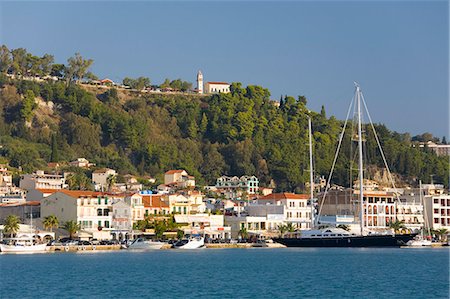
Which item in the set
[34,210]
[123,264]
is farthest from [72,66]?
[123,264]

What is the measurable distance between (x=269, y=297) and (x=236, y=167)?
3616 inches

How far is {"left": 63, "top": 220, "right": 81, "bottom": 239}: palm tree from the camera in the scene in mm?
82438

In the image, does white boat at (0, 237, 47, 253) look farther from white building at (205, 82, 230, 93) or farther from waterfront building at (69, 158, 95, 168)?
white building at (205, 82, 230, 93)

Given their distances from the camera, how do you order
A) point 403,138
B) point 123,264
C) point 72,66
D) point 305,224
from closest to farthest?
1. point 123,264
2. point 305,224
3. point 72,66
4. point 403,138

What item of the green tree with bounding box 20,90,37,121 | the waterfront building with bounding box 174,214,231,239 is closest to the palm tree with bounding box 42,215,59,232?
the waterfront building with bounding box 174,214,231,239

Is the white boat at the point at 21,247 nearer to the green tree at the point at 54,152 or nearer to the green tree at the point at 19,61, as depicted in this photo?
the green tree at the point at 54,152

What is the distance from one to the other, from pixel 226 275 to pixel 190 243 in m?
30.6

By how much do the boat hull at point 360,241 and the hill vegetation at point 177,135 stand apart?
42298 mm

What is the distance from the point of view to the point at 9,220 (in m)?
81.3

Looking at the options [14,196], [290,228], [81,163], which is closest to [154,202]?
[290,228]

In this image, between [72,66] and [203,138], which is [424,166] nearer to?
[203,138]

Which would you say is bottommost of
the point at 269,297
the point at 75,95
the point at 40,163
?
the point at 269,297

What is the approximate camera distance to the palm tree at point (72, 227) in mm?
82438

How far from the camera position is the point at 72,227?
8244 centimetres
